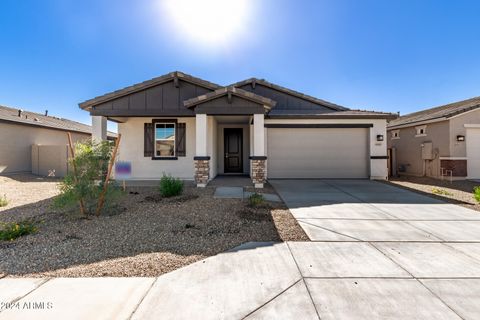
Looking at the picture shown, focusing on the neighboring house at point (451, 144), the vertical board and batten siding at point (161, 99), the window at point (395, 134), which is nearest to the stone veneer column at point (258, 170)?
the vertical board and batten siding at point (161, 99)

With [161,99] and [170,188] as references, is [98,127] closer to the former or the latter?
[161,99]

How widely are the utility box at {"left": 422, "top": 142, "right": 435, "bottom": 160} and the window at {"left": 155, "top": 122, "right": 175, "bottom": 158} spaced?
13.6m

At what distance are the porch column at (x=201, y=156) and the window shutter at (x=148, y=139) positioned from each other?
329cm

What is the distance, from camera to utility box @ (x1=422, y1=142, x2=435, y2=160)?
12.6 meters

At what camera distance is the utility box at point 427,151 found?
12.6 m

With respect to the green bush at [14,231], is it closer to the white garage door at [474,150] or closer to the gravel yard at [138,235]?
the gravel yard at [138,235]

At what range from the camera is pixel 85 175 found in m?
5.11

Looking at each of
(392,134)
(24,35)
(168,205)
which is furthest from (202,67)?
(392,134)

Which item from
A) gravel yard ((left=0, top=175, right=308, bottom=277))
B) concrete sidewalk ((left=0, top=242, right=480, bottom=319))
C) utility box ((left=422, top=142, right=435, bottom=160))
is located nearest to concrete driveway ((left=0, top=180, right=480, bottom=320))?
concrete sidewalk ((left=0, top=242, right=480, bottom=319))

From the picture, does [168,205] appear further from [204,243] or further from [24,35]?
[24,35]

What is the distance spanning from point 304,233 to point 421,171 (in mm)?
12932

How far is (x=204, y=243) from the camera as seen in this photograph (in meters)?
3.91

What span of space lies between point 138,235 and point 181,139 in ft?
23.0

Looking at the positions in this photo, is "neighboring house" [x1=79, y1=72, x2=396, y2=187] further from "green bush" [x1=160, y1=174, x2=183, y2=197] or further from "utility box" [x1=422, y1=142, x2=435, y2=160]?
"utility box" [x1=422, y1=142, x2=435, y2=160]
